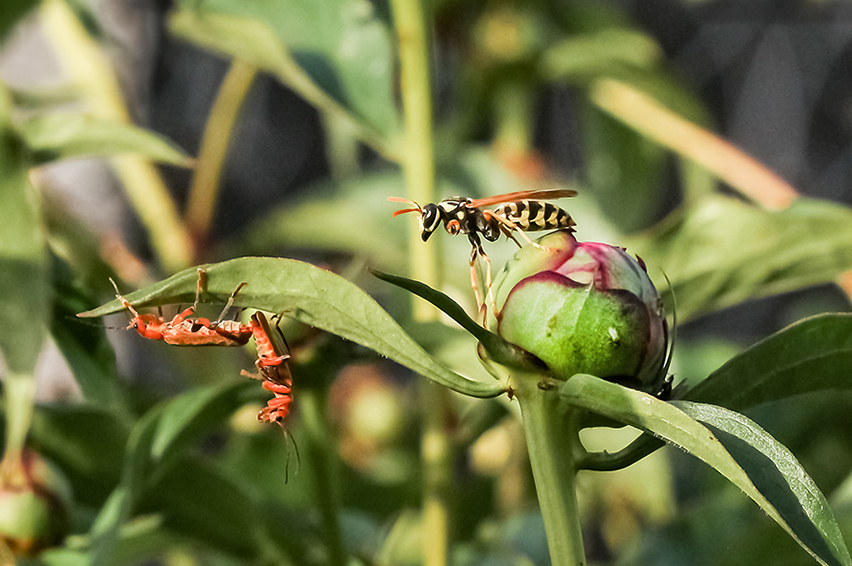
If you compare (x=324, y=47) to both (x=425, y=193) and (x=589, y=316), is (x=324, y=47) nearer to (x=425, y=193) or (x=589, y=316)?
(x=425, y=193)

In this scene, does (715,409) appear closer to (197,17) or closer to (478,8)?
(197,17)

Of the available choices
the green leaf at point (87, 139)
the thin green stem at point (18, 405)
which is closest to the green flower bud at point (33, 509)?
the thin green stem at point (18, 405)

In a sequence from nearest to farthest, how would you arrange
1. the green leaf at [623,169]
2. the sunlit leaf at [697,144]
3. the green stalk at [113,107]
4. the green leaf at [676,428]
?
the green leaf at [676,428] < the sunlit leaf at [697,144] < the green stalk at [113,107] < the green leaf at [623,169]

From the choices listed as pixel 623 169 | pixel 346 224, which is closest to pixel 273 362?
pixel 346 224

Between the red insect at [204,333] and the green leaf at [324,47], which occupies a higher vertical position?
the green leaf at [324,47]

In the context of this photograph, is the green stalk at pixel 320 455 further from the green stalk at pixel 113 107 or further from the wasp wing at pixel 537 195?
the green stalk at pixel 113 107

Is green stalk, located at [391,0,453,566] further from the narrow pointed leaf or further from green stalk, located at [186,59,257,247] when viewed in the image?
green stalk, located at [186,59,257,247]
